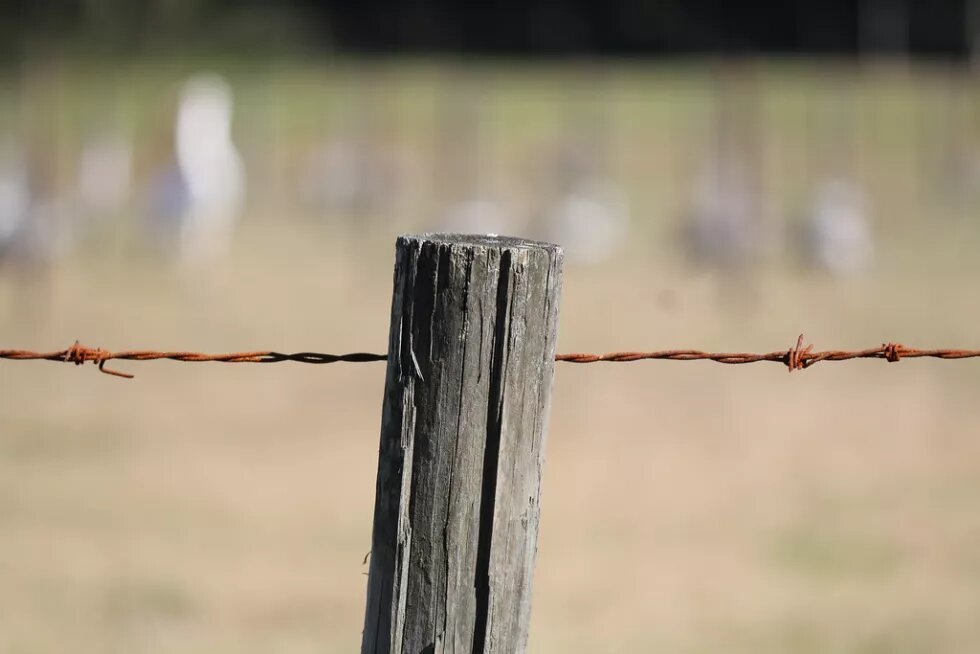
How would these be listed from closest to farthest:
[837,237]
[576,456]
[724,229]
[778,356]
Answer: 1. [778,356]
2. [576,456]
3. [837,237]
4. [724,229]

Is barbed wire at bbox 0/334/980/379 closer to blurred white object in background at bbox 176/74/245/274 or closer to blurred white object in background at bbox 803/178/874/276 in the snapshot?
blurred white object in background at bbox 803/178/874/276

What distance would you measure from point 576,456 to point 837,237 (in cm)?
487

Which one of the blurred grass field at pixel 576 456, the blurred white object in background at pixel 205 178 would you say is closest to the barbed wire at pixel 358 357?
the blurred grass field at pixel 576 456

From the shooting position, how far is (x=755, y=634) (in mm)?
4273

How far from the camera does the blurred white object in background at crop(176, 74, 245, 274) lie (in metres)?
10.7

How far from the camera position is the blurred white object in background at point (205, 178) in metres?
10.7

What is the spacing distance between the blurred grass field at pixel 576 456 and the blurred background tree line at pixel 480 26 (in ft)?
27.5

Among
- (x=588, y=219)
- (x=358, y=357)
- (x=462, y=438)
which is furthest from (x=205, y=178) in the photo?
(x=462, y=438)

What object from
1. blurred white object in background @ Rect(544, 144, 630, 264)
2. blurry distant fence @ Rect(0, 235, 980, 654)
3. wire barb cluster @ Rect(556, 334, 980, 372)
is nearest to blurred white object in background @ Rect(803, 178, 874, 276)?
blurred white object in background @ Rect(544, 144, 630, 264)

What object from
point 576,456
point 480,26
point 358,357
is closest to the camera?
point 358,357

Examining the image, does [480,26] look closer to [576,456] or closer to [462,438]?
[576,456]

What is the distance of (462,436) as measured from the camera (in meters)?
1.48

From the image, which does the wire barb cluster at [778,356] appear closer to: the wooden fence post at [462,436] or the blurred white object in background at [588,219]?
the wooden fence post at [462,436]

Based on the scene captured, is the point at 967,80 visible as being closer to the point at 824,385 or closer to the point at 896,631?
the point at 824,385
